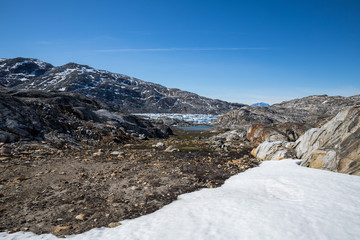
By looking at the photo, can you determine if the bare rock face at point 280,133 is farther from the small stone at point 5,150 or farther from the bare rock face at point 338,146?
the small stone at point 5,150

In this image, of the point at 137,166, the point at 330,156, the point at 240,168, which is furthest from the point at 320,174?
the point at 137,166

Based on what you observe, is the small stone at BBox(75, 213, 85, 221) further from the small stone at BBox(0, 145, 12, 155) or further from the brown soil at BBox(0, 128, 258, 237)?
the small stone at BBox(0, 145, 12, 155)

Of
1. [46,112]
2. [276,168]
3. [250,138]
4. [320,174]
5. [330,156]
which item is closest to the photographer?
[320,174]

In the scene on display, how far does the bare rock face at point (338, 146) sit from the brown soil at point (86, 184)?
14.4 ft

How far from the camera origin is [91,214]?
7.36 metres

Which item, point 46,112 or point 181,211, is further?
point 46,112

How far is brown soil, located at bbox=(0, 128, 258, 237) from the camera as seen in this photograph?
7016 millimetres

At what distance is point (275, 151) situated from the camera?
17.2 metres

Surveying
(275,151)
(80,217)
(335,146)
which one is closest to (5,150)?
(80,217)

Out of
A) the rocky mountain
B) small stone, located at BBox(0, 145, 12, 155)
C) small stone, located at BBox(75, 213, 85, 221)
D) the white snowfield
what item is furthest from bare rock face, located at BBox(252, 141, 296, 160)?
the rocky mountain

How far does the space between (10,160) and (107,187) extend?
28.2ft

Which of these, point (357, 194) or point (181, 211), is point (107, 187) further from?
point (357, 194)

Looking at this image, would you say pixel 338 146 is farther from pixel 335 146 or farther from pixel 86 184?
pixel 86 184

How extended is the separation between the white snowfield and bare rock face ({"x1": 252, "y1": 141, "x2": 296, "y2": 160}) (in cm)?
574
